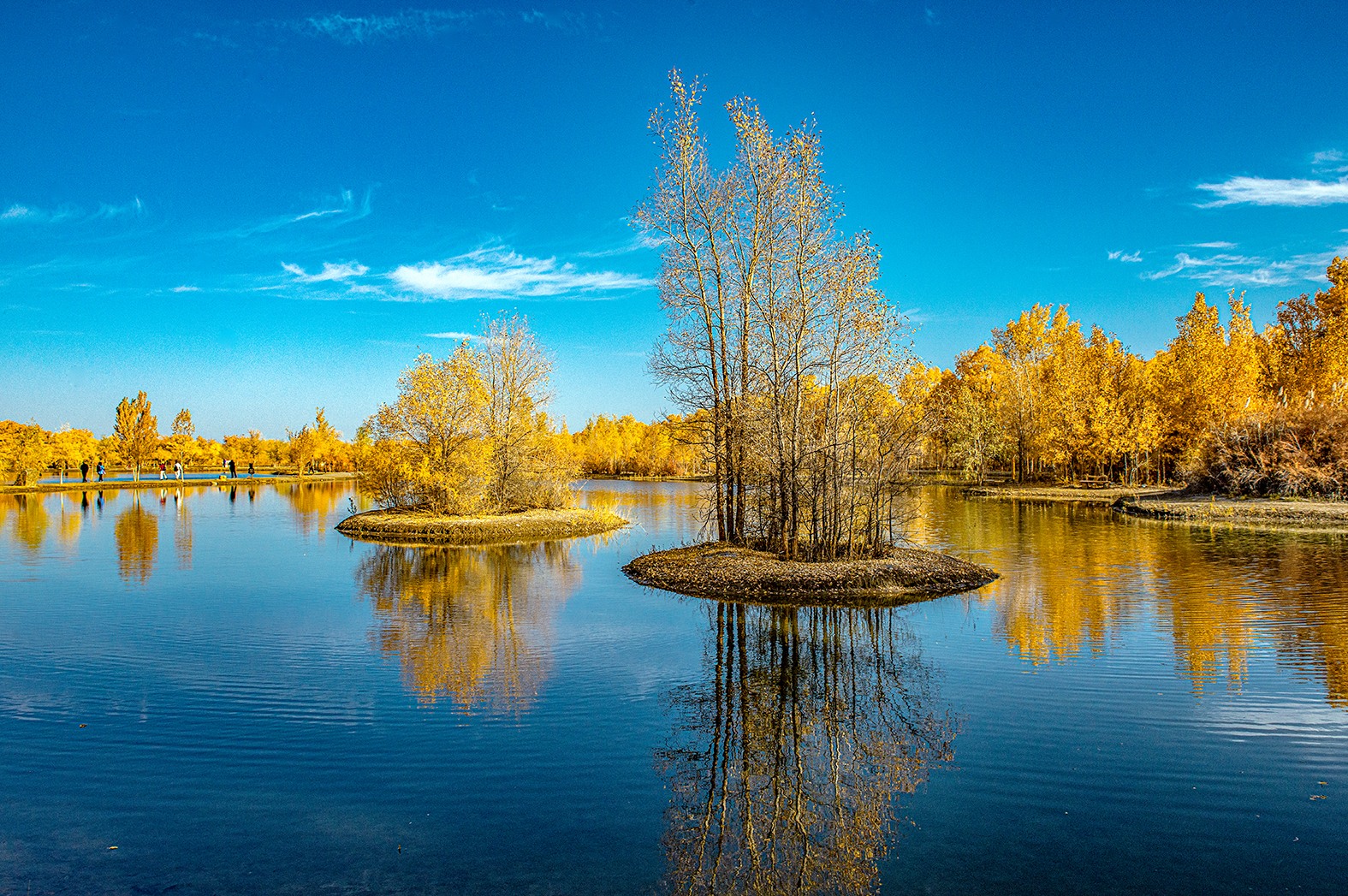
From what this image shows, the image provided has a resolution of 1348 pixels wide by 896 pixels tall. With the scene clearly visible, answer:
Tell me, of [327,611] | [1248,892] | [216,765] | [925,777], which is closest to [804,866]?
[925,777]

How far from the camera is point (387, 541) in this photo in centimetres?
2594

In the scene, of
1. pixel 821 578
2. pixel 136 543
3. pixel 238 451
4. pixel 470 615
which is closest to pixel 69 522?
pixel 136 543

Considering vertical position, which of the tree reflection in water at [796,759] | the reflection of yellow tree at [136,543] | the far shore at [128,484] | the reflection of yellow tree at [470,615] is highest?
the far shore at [128,484]

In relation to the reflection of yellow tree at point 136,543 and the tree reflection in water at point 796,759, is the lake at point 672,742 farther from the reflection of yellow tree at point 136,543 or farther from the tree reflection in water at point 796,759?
the reflection of yellow tree at point 136,543

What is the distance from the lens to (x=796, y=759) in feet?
22.5

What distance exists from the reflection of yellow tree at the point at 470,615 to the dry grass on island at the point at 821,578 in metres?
2.72

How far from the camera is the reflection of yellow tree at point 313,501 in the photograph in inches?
1247

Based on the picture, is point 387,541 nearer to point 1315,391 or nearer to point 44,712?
point 44,712

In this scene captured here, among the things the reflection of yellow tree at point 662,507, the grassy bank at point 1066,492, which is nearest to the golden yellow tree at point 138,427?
the reflection of yellow tree at point 662,507

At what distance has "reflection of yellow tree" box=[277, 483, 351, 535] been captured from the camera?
31663 millimetres

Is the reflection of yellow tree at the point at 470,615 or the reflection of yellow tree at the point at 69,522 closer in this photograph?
the reflection of yellow tree at the point at 470,615

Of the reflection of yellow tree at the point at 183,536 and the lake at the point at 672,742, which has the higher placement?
the reflection of yellow tree at the point at 183,536

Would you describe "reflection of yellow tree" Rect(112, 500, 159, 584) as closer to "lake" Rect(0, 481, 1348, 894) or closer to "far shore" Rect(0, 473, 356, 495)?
"lake" Rect(0, 481, 1348, 894)

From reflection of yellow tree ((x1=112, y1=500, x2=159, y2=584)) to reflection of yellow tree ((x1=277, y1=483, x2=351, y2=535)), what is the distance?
5094 millimetres
